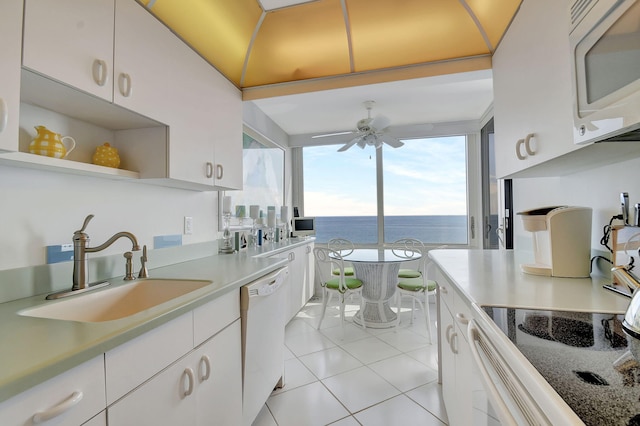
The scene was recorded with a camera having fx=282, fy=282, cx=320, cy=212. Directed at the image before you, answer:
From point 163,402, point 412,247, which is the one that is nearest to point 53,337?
point 163,402

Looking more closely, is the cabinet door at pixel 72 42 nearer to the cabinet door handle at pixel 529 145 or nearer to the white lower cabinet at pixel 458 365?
the white lower cabinet at pixel 458 365

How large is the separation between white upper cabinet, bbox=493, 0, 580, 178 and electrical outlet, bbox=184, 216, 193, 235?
2.15 metres

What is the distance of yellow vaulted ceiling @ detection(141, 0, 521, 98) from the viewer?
1854mm

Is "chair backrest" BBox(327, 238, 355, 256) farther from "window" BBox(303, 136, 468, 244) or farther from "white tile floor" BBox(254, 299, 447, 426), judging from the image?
"white tile floor" BBox(254, 299, 447, 426)

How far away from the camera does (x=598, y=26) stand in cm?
76

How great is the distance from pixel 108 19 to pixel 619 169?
2.27 m

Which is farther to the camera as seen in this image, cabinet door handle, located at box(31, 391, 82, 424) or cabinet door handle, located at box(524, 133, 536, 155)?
cabinet door handle, located at box(524, 133, 536, 155)

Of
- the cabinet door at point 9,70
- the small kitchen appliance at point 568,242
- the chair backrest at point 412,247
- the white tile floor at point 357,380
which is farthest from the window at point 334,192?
the cabinet door at point 9,70

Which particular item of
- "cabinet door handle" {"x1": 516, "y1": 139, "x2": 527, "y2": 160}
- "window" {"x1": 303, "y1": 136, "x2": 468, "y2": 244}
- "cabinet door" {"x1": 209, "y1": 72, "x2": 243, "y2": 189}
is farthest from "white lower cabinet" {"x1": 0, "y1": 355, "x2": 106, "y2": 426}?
"window" {"x1": 303, "y1": 136, "x2": 468, "y2": 244}

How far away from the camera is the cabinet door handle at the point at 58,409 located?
590mm

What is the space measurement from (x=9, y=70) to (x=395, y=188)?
4133 millimetres

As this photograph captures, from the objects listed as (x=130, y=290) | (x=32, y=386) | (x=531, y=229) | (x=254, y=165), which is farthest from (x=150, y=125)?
(x=531, y=229)

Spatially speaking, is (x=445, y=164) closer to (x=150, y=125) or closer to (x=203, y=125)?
(x=203, y=125)

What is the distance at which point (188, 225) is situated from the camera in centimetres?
212
